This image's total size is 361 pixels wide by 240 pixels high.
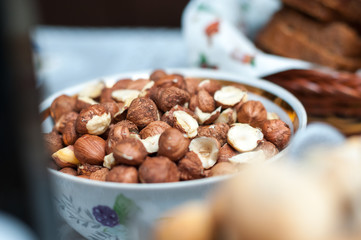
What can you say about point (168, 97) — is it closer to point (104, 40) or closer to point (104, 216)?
point (104, 216)

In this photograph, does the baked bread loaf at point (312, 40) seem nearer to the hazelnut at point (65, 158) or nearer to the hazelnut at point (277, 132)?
the hazelnut at point (277, 132)

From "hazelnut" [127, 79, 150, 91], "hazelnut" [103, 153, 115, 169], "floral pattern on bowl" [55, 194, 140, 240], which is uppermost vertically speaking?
"hazelnut" [127, 79, 150, 91]

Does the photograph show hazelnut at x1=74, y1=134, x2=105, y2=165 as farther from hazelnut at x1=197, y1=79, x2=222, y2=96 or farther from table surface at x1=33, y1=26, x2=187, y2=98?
table surface at x1=33, y1=26, x2=187, y2=98

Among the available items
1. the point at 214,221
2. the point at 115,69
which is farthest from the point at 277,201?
the point at 115,69

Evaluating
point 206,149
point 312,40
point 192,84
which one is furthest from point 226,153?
point 312,40

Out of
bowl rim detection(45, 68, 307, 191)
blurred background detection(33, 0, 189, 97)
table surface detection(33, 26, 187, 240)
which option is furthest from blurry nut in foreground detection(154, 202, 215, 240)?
table surface detection(33, 26, 187, 240)
